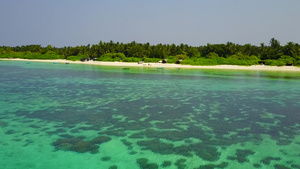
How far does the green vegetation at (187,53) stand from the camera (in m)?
75.9

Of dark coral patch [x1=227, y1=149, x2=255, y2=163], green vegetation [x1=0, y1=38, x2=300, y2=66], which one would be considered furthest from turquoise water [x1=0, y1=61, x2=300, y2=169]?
green vegetation [x1=0, y1=38, x2=300, y2=66]

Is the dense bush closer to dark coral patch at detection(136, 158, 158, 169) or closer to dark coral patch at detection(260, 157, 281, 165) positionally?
dark coral patch at detection(260, 157, 281, 165)

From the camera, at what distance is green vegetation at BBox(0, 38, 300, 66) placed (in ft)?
249

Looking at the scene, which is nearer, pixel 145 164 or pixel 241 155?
pixel 145 164

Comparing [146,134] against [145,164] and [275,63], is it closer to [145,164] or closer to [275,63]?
[145,164]

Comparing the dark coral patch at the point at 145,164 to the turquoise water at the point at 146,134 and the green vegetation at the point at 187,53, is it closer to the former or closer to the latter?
the turquoise water at the point at 146,134

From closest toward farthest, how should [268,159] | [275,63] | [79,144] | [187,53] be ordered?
[268,159] < [79,144] < [275,63] < [187,53]

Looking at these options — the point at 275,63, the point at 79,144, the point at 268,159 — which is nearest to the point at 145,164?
the point at 79,144

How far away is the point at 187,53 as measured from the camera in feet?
303

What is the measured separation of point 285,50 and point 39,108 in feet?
265

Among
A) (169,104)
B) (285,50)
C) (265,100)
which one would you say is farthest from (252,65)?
(169,104)

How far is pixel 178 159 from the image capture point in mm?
8977

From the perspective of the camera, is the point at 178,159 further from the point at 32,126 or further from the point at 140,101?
the point at 140,101

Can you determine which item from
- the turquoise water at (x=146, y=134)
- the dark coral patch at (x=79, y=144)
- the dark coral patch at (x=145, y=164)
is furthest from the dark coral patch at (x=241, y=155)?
the dark coral patch at (x=79, y=144)
